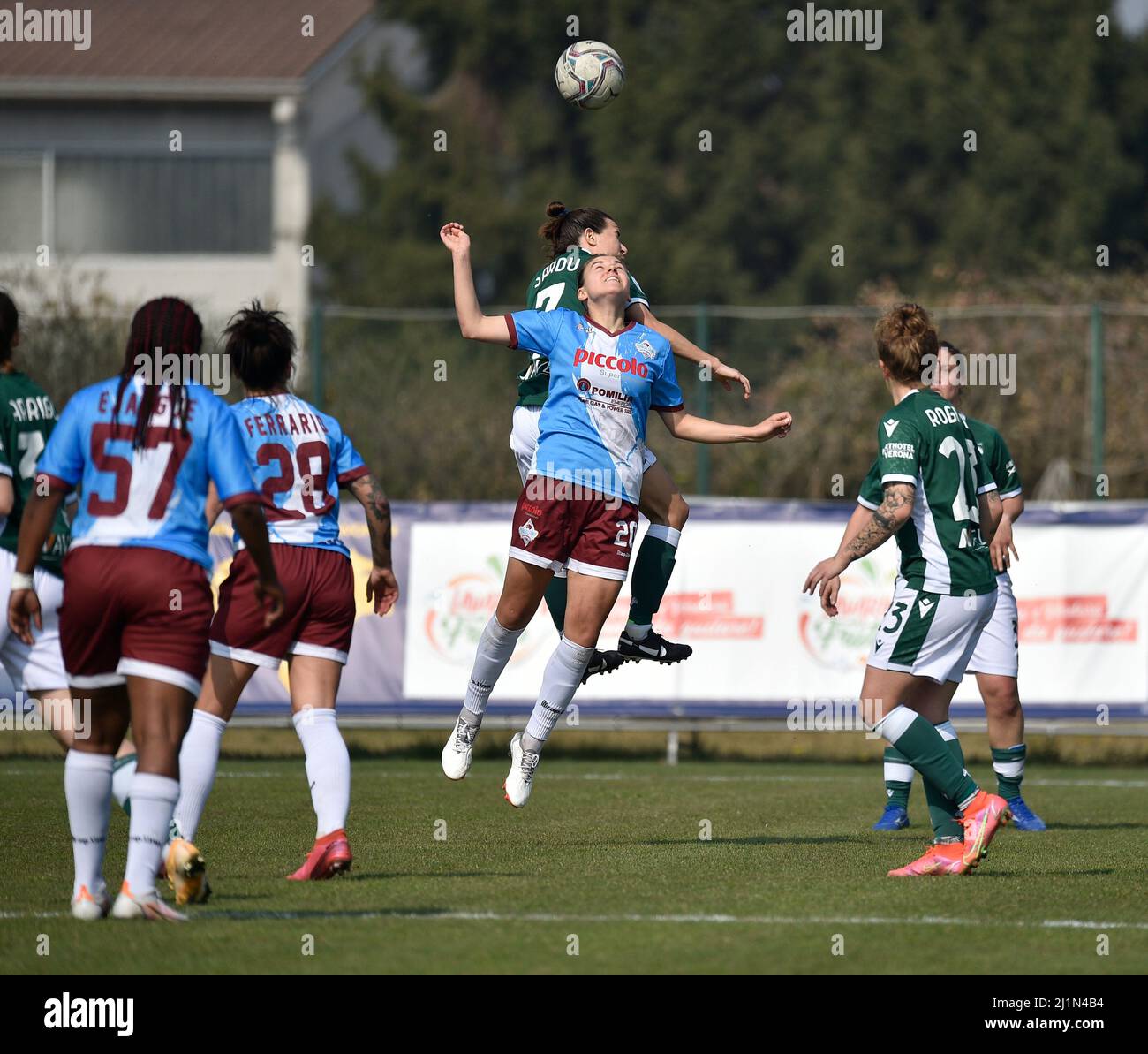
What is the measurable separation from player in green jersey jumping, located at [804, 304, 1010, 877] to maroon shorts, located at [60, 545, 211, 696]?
2.60 m

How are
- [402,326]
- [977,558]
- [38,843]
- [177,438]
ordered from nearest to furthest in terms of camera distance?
[177,438] < [977,558] < [38,843] < [402,326]

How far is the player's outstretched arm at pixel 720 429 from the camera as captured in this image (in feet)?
26.8

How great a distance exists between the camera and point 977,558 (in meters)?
7.92

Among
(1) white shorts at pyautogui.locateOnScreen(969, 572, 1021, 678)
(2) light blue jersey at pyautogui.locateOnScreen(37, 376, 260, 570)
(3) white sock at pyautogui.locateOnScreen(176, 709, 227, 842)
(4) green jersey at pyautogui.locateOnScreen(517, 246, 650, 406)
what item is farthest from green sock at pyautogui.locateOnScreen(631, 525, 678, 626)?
(2) light blue jersey at pyautogui.locateOnScreen(37, 376, 260, 570)

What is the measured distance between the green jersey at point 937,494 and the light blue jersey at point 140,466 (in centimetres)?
282

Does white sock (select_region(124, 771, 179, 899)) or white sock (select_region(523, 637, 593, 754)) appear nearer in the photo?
white sock (select_region(124, 771, 179, 899))

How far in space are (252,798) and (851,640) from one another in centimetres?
482

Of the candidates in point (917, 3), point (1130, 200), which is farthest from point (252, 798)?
point (917, 3)

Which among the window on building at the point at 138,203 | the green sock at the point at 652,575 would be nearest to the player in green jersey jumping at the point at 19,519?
the green sock at the point at 652,575

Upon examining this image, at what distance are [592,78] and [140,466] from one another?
4.33 meters

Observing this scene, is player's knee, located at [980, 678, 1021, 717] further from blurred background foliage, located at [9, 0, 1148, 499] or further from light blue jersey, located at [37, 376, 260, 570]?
blurred background foliage, located at [9, 0, 1148, 499]

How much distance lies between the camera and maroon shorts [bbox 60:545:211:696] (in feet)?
20.2

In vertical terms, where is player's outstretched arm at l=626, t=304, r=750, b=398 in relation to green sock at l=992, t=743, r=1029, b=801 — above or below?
above

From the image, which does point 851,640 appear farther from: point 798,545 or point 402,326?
point 402,326
